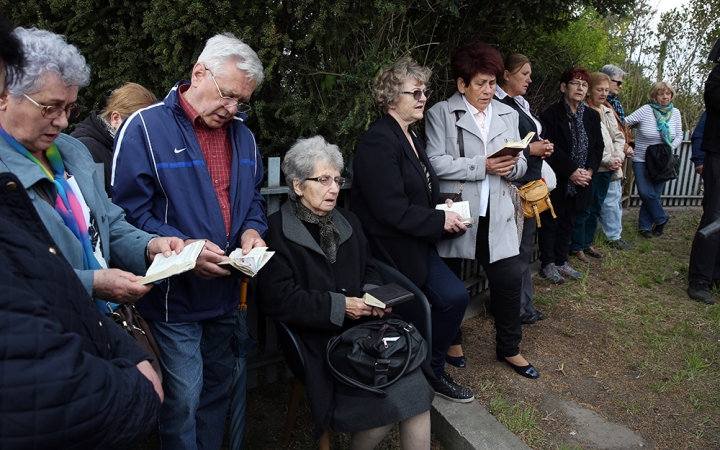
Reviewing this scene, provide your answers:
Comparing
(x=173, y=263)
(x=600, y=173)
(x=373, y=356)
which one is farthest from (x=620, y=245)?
(x=173, y=263)

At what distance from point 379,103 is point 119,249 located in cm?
185

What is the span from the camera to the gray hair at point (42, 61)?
1.74 m

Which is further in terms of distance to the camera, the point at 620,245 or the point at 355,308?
the point at 620,245

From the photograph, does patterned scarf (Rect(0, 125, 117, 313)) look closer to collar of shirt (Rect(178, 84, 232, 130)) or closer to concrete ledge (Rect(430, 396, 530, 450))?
collar of shirt (Rect(178, 84, 232, 130))

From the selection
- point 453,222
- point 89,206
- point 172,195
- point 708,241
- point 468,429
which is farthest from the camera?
point 708,241

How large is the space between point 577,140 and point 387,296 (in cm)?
359

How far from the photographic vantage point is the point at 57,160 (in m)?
1.97

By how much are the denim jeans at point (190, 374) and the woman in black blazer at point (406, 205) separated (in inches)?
42.1

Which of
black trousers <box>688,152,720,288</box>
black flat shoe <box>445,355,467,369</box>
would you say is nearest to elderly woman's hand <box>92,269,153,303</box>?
black flat shoe <box>445,355,467,369</box>

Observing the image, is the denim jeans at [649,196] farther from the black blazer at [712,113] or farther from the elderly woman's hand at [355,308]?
the elderly woman's hand at [355,308]

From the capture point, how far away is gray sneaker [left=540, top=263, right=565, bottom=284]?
5.66m

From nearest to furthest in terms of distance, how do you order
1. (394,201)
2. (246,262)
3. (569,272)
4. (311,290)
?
(246,262), (311,290), (394,201), (569,272)

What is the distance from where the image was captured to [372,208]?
3.30m

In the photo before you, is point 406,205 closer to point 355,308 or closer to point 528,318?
point 355,308
